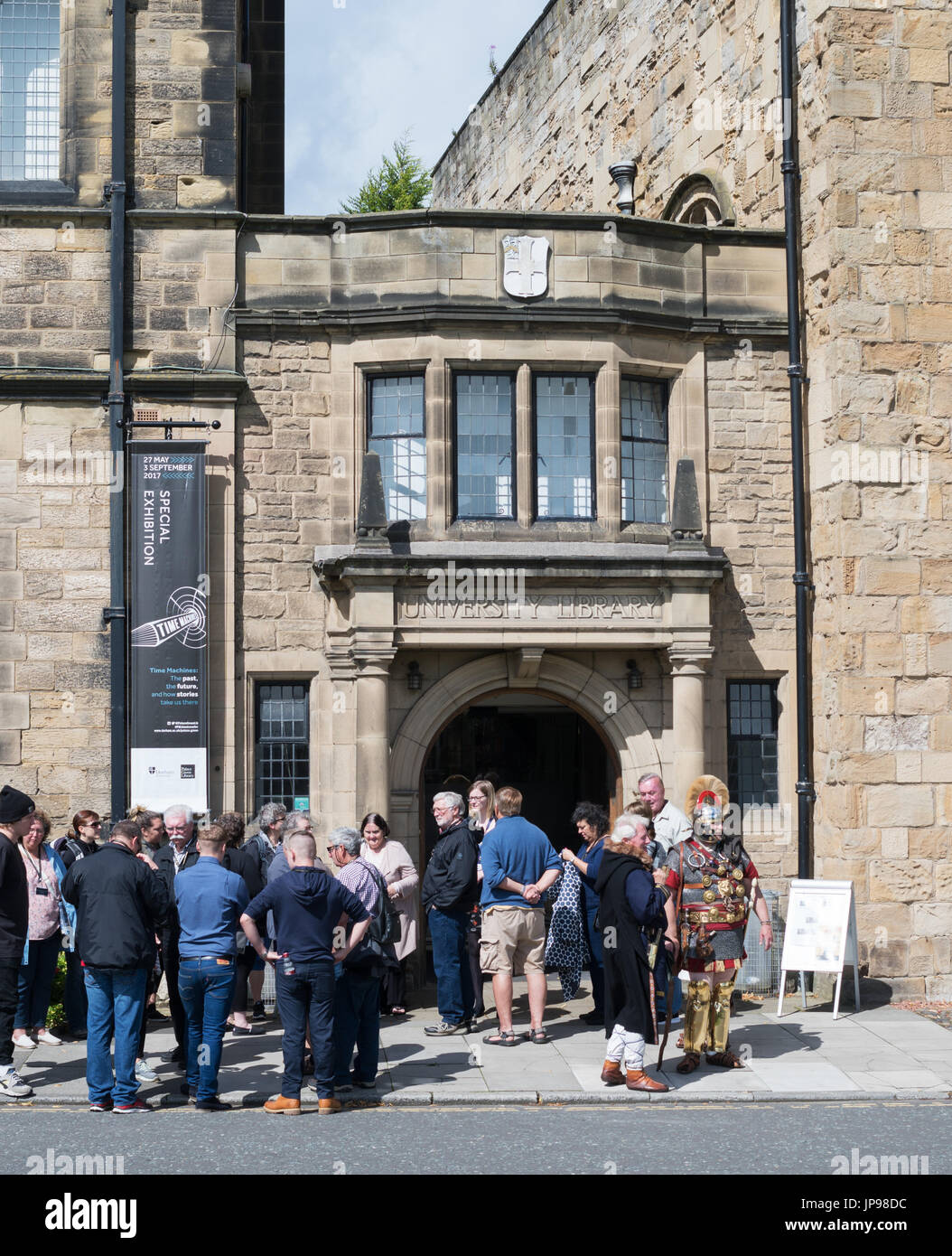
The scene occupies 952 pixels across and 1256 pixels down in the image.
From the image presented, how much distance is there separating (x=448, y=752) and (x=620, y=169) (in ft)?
23.3

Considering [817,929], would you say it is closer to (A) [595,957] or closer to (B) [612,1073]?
(A) [595,957]

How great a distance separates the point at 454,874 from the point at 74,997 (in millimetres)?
3069

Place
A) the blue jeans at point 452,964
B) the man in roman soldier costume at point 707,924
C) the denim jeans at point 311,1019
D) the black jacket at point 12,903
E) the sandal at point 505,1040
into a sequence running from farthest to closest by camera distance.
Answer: the blue jeans at point 452,964 → the sandal at point 505,1040 → the man in roman soldier costume at point 707,924 → the black jacket at point 12,903 → the denim jeans at point 311,1019

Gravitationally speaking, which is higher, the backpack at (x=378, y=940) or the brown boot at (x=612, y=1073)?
the backpack at (x=378, y=940)

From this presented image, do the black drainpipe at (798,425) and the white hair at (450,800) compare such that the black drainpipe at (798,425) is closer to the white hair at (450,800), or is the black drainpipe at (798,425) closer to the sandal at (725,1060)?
the sandal at (725,1060)

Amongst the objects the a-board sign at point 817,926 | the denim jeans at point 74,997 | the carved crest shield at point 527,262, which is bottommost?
the denim jeans at point 74,997

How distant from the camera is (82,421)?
582 inches

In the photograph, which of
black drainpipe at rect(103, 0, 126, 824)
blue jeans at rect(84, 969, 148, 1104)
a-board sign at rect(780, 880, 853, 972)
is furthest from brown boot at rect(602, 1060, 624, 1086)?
black drainpipe at rect(103, 0, 126, 824)

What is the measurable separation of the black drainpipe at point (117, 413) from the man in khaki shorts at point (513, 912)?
13.3ft

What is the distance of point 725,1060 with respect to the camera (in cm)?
1114

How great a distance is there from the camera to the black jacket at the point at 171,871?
35.1 feet
